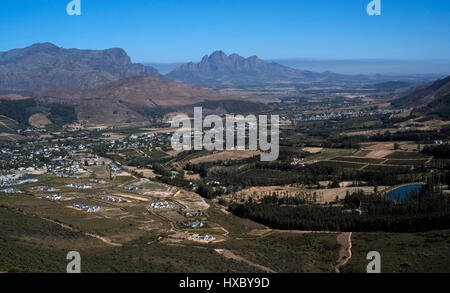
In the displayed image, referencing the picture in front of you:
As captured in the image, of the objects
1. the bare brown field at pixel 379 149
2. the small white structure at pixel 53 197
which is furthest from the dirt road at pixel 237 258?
the bare brown field at pixel 379 149

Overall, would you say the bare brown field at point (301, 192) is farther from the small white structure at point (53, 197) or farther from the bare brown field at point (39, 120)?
the bare brown field at point (39, 120)

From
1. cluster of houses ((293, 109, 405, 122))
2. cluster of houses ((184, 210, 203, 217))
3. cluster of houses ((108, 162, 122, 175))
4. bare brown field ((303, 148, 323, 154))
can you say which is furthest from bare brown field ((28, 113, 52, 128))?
cluster of houses ((184, 210, 203, 217))

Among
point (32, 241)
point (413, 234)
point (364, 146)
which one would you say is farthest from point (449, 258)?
point (364, 146)

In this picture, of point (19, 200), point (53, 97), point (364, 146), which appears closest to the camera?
point (19, 200)

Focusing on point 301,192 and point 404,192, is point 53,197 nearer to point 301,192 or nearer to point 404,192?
point 301,192

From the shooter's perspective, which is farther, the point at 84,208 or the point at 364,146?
the point at 364,146
